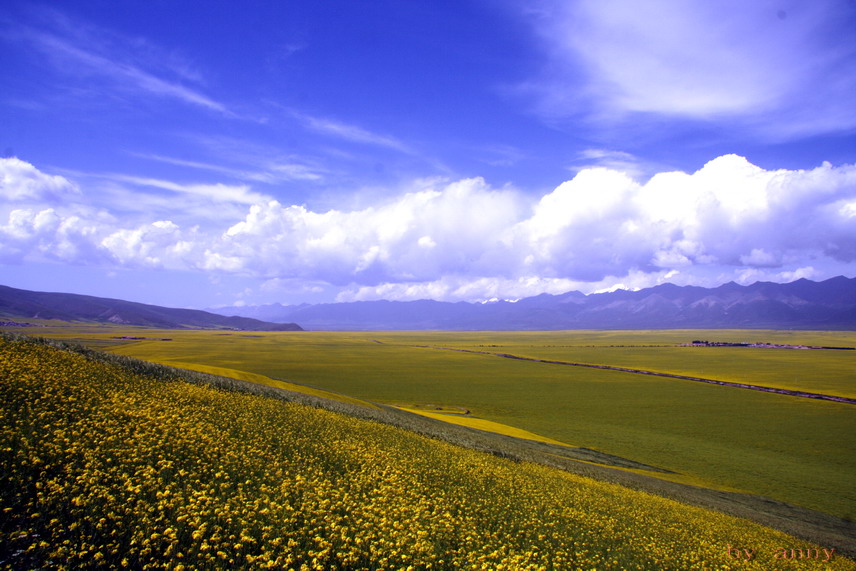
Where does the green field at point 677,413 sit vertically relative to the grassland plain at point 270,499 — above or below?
below

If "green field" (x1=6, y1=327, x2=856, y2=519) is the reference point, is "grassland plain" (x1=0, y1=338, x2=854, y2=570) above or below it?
above

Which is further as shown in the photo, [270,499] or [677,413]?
[677,413]

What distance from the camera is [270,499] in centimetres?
982

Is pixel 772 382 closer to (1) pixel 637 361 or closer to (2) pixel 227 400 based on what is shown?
(1) pixel 637 361

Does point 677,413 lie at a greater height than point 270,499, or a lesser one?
lesser

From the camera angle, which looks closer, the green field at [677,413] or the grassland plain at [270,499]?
the grassland plain at [270,499]

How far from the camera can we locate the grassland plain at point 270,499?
24.3ft

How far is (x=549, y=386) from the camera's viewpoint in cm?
6259

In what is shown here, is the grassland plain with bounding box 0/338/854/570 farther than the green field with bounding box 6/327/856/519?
No

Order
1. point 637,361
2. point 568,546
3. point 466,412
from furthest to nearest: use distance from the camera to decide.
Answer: point 637,361 < point 466,412 < point 568,546

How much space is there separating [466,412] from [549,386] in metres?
23.3

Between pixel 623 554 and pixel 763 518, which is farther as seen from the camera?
pixel 763 518

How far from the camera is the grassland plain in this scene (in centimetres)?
741

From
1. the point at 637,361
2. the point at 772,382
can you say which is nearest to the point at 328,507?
the point at 772,382
